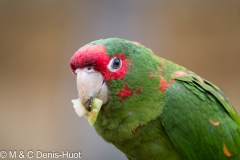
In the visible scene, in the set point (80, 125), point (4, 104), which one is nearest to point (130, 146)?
point (80, 125)

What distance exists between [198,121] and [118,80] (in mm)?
329

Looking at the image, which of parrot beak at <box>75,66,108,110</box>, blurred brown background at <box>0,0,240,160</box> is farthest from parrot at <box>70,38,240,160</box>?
blurred brown background at <box>0,0,240,160</box>

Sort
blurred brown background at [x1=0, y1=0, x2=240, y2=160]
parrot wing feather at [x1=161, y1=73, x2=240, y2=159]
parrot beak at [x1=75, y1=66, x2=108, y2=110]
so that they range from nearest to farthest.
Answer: parrot beak at [x1=75, y1=66, x2=108, y2=110] < parrot wing feather at [x1=161, y1=73, x2=240, y2=159] < blurred brown background at [x1=0, y1=0, x2=240, y2=160]

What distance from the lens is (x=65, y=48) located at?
7.55ft

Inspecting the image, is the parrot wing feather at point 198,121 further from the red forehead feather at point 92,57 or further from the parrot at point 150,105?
the red forehead feather at point 92,57

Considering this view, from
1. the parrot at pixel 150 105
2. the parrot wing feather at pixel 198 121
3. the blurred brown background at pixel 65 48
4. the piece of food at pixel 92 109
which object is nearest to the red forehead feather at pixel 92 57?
the parrot at pixel 150 105

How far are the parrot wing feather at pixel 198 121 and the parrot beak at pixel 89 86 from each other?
243 millimetres

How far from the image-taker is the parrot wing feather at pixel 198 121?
1051mm

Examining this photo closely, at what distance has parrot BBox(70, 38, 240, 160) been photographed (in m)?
0.96

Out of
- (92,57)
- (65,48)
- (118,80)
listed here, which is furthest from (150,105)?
(65,48)

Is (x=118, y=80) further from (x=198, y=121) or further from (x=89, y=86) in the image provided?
(x=198, y=121)

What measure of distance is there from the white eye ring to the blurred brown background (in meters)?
1.27

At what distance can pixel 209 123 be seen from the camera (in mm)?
1081

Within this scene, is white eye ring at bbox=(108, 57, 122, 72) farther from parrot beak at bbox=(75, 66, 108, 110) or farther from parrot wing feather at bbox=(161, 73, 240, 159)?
parrot wing feather at bbox=(161, 73, 240, 159)
